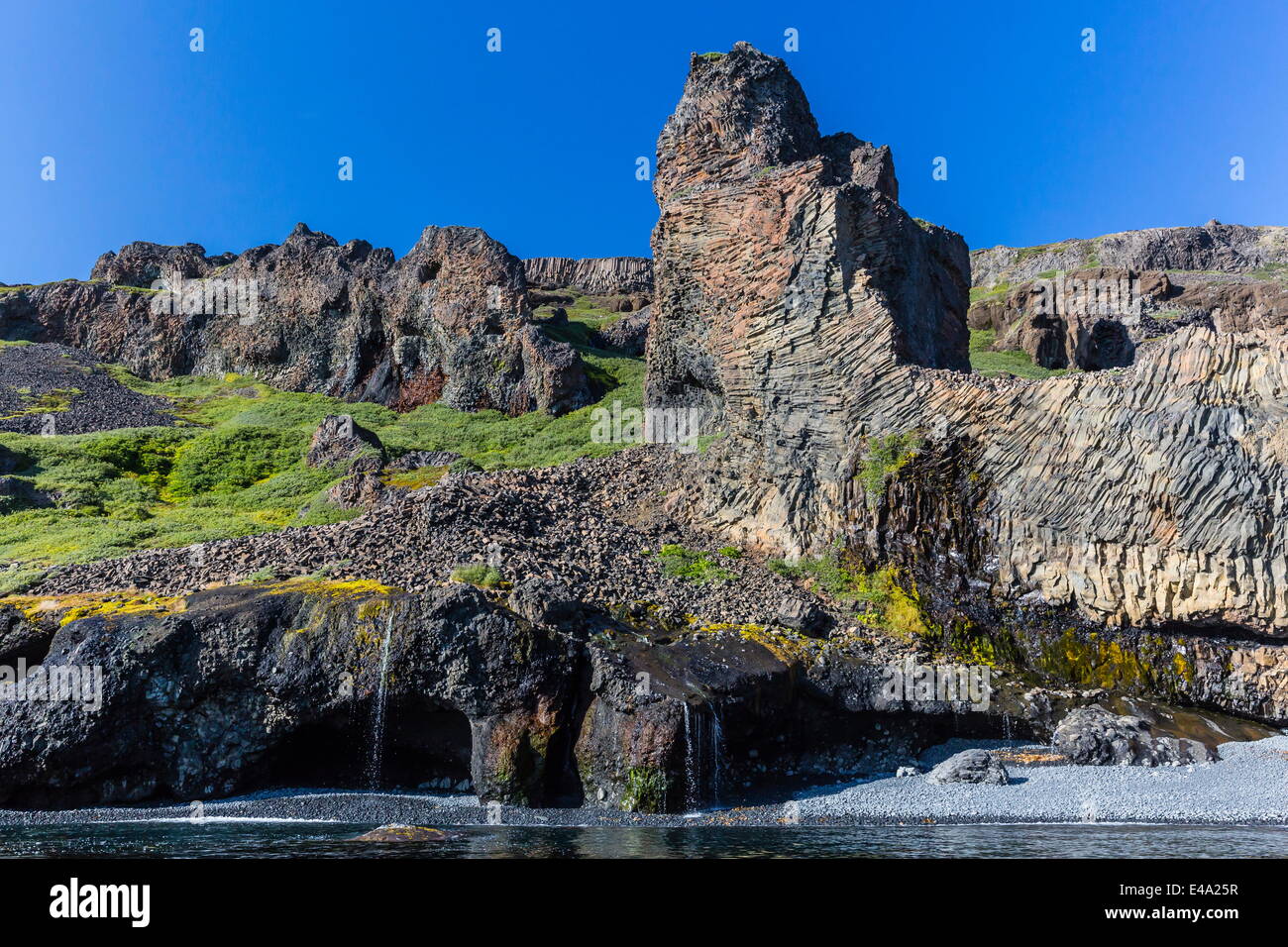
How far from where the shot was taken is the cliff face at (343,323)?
5250 centimetres

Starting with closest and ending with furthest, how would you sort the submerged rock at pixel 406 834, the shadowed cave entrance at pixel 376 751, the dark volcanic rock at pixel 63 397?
the submerged rock at pixel 406 834
the shadowed cave entrance at pixel 376 751
the dark volcanic rock at pixel 63 397

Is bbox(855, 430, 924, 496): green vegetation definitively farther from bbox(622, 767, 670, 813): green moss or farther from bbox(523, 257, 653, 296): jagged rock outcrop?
bbox(523, 257, 653, 296): jagged rock outcrop

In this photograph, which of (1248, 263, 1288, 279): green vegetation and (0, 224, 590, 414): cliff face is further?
(1248, 263, 1288, 279): green vegetation

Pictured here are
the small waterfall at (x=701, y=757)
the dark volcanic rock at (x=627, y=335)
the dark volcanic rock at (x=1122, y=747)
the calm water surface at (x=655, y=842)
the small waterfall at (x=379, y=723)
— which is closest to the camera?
the calm water surface at (x=655, y=842)

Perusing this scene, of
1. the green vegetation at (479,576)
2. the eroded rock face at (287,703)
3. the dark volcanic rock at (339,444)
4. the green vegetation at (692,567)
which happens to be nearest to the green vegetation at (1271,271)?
the green vegetation at (692,567)

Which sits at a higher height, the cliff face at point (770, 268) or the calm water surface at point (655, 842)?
the cliff face at point (770, 268)

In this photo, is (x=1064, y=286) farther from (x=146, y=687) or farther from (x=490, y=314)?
(x=146, y=687)

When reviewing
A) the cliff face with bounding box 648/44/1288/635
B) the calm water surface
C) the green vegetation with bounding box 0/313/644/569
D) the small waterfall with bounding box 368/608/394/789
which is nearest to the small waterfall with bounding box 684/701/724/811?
the calm water surface

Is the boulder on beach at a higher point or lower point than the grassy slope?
lower

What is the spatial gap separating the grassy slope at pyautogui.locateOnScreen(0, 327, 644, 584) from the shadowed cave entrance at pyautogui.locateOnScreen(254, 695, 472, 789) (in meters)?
10.3

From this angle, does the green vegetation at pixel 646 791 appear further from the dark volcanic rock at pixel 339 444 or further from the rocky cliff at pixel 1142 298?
the rocky cliff at pixel 1142 298

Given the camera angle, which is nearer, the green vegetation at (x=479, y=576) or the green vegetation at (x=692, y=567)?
the green vegetation at (x=479, y=576)

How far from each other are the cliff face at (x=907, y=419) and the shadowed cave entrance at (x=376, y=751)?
1085cm

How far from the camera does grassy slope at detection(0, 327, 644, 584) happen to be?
91.8 ft
